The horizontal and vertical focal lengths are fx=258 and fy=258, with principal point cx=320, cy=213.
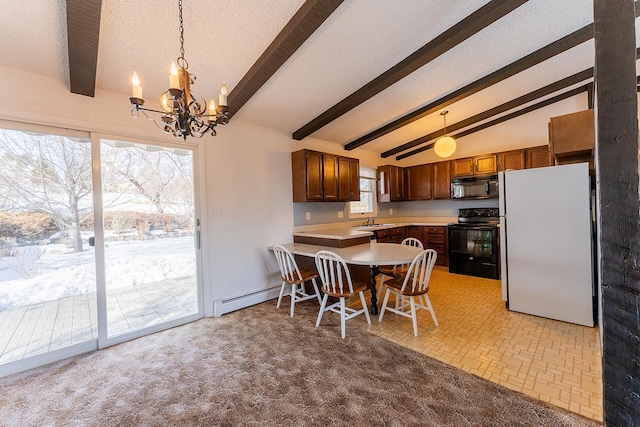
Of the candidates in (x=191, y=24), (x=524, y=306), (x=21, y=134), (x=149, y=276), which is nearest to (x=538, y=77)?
(x=524, y=306)

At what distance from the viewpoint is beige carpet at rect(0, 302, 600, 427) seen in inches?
63.6

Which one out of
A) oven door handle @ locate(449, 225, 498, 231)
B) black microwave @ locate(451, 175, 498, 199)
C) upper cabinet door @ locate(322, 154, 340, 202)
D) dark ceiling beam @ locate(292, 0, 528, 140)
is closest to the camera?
dark ceiling beam @ locate(292, 0, 528, 140)

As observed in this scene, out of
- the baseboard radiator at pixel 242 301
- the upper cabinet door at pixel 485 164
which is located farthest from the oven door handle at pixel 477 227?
the baseboard radiator at pixel 242 301

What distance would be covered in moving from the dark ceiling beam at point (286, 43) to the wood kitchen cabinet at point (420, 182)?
4333mm

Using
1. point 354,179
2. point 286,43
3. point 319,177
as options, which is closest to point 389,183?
point 354,179

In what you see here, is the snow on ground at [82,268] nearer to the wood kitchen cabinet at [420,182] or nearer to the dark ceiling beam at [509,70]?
the dark ceiling beam at [509,70]

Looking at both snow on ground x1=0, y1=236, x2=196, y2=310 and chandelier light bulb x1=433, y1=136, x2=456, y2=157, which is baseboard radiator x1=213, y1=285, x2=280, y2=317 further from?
chandelier light bulb x1=433, y1=136, x2=456, y2=157

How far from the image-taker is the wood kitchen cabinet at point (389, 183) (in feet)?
18.9

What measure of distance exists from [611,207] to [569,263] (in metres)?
2.32

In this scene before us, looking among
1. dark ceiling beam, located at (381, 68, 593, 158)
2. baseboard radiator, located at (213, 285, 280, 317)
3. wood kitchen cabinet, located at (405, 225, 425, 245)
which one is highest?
dark ceiling beam, located at (381, 68, 593, 158)

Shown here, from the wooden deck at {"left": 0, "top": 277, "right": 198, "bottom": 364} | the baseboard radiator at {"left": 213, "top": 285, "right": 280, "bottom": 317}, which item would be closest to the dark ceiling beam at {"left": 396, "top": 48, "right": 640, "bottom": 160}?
the baseboard radiator at {"left": 213, "top": 285, "right": 280, "bottom": 317}

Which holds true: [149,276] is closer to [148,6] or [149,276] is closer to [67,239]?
[67,239]

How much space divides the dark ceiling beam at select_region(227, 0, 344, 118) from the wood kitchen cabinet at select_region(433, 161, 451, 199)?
171 inches

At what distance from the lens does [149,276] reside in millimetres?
2896
